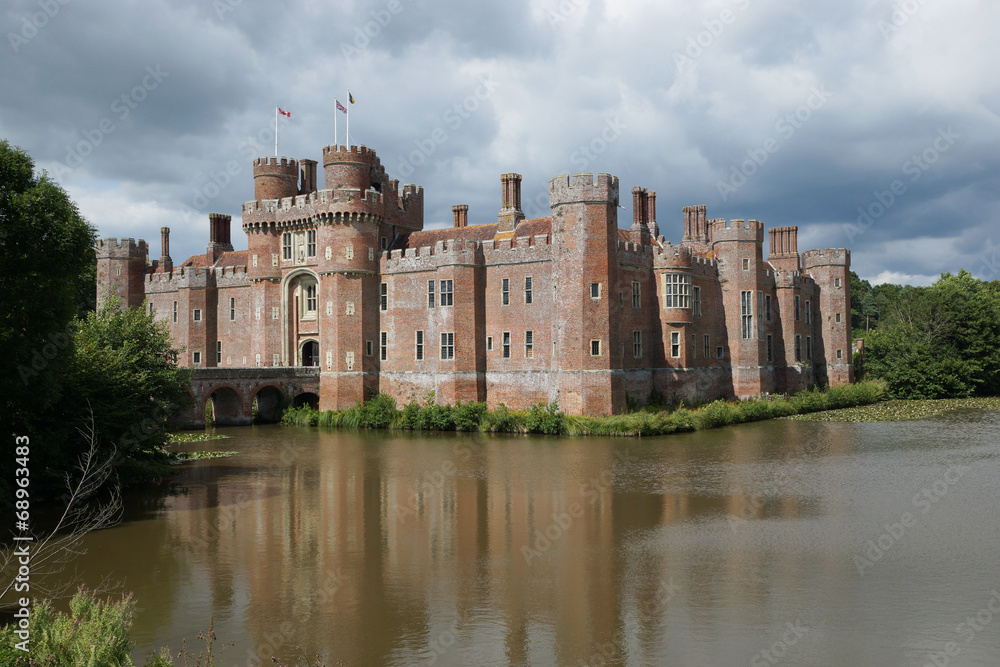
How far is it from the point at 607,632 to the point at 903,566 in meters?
6.73

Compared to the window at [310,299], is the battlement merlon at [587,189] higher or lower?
higher

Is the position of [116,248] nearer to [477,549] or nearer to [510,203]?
[510,203]

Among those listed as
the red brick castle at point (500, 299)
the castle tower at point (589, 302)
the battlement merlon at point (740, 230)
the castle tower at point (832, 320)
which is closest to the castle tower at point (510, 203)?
the red brick castle at point (500, 299)

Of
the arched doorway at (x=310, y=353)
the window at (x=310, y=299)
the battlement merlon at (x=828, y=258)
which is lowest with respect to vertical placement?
the arched doorway at (x=310, y=353)

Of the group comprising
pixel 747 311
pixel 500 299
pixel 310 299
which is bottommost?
pixel 747 311

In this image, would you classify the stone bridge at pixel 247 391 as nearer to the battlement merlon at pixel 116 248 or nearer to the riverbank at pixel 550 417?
the riverbank at pixel 550 417

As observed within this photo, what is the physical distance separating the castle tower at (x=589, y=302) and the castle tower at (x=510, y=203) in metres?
6.72

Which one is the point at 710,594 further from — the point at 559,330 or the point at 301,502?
the point at 559,330

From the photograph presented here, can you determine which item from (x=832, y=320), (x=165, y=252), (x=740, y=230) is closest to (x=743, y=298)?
(x=740, y=230)

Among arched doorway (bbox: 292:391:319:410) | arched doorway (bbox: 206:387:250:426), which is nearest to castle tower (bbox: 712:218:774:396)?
arched doorway (bbox: 292:391:319:410)

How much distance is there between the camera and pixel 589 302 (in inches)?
1484

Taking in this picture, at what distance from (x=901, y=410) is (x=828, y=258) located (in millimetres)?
13530

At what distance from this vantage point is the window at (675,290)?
1651 inches

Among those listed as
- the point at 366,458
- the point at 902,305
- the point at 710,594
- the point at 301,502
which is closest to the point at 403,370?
the point at 366,458
